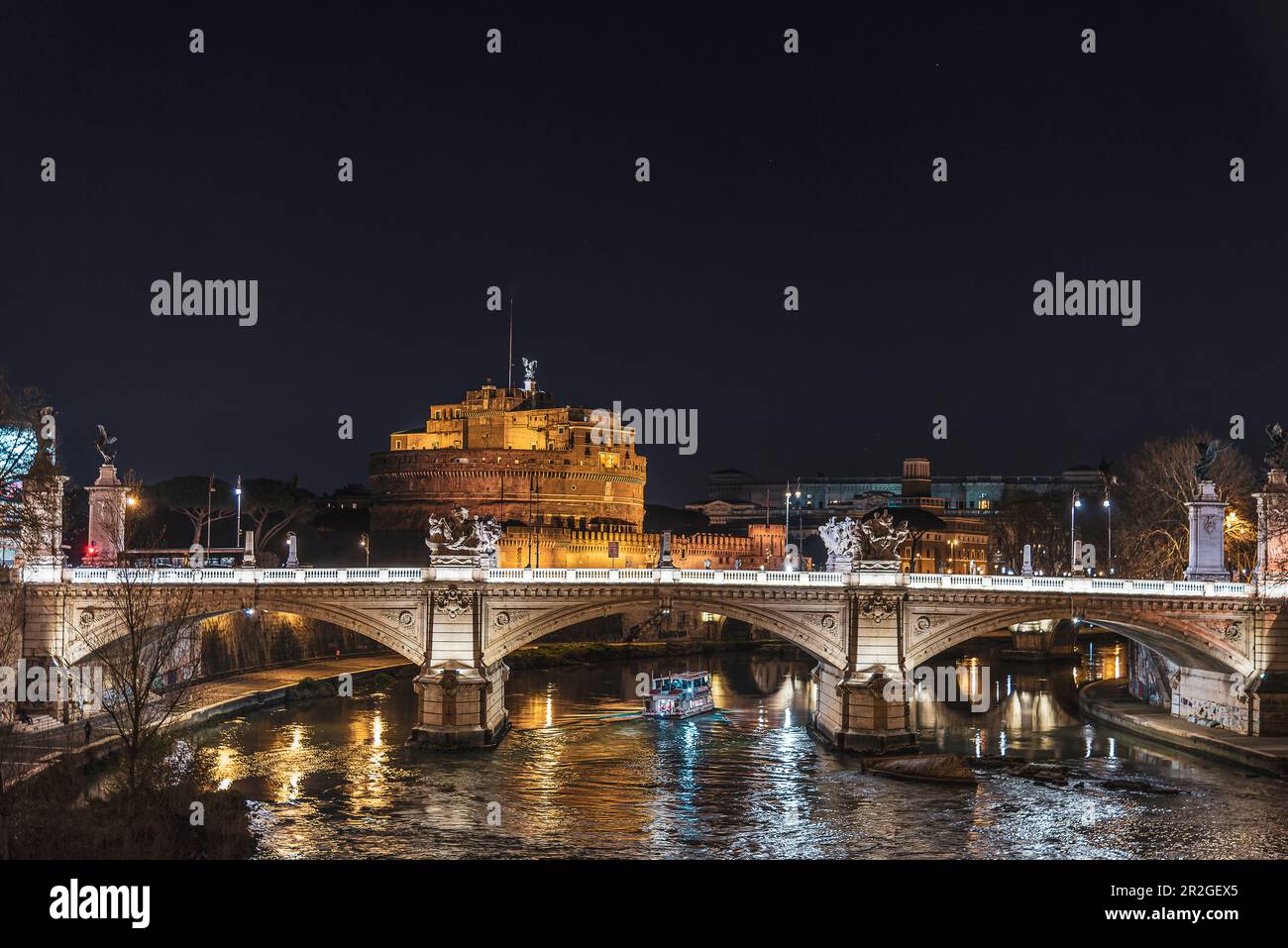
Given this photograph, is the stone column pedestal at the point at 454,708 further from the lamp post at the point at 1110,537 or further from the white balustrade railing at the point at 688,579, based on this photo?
the lamp post at the point at 1110,537

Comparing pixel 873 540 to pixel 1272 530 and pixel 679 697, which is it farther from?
pixel 679 697

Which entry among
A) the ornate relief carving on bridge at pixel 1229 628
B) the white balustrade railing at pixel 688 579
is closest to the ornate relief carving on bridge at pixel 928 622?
the white balustrade railing at pixel 688 579

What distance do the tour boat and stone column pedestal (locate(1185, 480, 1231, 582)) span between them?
2134 cm

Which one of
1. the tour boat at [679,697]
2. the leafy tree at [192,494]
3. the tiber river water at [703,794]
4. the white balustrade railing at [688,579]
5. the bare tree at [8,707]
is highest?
the leafy tree at [192,494]

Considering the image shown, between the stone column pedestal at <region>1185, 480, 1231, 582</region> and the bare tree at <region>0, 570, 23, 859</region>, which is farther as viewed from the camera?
the stone column pedestal at <region>1185, 480, 1231, 582</region>

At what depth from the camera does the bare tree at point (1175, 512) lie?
65875 millimetres

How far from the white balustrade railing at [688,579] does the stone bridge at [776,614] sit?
2.7 inches

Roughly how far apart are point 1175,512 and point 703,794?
3396cm

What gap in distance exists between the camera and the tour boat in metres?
62.2

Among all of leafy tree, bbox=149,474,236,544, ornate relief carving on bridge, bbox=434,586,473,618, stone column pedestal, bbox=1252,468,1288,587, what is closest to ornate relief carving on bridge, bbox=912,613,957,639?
stone column pedestal, bbox=1252,468,1288,587

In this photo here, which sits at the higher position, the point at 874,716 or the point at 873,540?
the point at 873,540

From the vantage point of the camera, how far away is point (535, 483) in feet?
391

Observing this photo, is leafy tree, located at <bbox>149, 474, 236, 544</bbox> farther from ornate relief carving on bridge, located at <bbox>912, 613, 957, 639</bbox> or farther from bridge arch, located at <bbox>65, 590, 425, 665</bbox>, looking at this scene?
ornate relief carving on bridge, located at <bbox>912, 613, 957, 639</bbox>

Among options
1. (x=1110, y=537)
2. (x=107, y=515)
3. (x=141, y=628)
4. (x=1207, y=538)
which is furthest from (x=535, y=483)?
(x=141, y=628)
